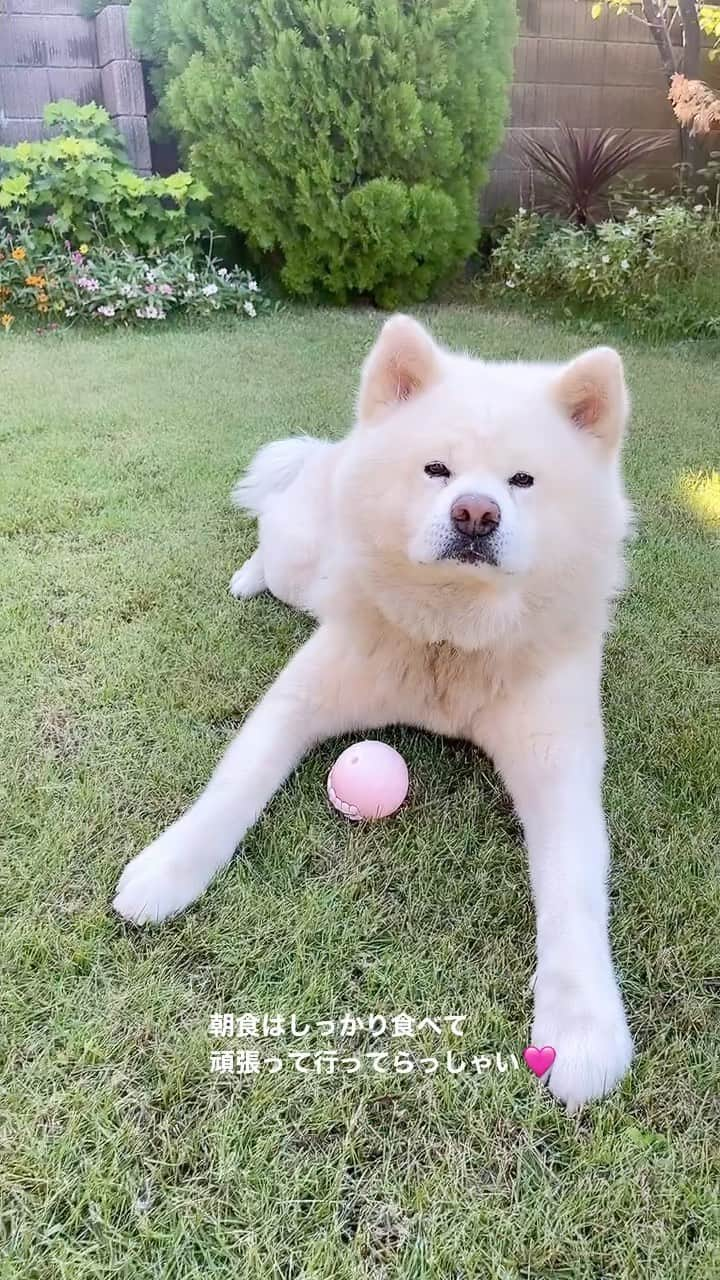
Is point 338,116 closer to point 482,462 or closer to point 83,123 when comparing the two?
point 83,123

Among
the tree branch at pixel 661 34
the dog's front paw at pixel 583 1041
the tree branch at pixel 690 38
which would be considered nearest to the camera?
the dog's front paw at pixel 583 1041

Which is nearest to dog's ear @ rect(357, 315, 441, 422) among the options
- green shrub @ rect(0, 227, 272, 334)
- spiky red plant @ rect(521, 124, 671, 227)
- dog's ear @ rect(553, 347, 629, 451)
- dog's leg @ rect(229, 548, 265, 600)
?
dog's ear @ rect(553, 347, 629, 451)

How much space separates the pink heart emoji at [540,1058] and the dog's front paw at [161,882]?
0.54 m

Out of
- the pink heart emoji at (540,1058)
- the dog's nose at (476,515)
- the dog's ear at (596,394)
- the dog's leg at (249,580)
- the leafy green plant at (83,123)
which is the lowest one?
the dog's leg at (249,580)

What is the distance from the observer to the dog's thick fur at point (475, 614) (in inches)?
53.8

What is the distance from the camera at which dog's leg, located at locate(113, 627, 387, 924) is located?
52.7 inches

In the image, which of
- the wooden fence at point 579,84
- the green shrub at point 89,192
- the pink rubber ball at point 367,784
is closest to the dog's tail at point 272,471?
the pink rubber ball at point 367,784

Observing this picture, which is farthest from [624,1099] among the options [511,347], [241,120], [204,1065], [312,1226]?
[241,120]

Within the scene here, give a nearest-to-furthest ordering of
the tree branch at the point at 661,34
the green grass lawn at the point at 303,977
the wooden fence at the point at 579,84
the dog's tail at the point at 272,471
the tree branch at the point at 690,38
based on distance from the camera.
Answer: the green grass lawn at the point at 303,977 → the dog's tail at the point at 272,471 → the tree branch at the point at 690,38 → the tree branch at the point at 661,34 → the wooden fence at the point at 579,84

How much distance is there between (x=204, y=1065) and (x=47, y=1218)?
0.23 meters

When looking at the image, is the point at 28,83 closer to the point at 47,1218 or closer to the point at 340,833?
the point at 340,833

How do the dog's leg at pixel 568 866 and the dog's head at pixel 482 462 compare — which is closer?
the dog's leg at pixel 568 866

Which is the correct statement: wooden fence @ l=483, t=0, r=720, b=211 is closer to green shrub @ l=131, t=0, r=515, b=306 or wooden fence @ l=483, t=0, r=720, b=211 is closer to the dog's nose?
green shrub @ l=131, t=0, r=515, b=306

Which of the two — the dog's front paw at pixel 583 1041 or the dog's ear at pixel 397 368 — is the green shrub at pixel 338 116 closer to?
the dog's ear at pixel 397 368
